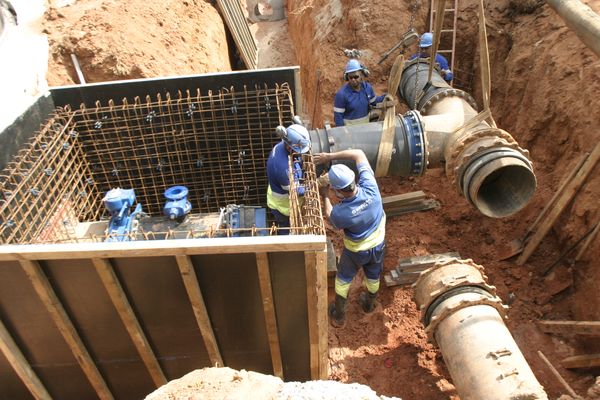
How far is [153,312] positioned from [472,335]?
2626mm

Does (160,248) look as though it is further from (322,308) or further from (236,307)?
(322,308)

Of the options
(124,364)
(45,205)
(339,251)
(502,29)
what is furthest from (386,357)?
(502,29)

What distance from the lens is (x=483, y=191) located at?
4.72 m

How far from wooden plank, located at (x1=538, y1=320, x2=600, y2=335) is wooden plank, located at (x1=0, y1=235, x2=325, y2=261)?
3184 mm

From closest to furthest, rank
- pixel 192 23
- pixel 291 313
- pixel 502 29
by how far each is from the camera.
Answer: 1. pixel 291 313
2. pixel 502 29
3. pixel 192 23

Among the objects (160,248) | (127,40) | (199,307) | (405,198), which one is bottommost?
(405,198)

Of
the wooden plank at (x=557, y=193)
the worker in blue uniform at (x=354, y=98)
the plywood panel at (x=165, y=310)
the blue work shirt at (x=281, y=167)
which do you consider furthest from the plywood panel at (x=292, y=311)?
the worker in blue uniform at (x=354, y=98)

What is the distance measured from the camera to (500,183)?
15.3 feet

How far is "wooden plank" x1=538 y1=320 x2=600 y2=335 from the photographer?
4234mm

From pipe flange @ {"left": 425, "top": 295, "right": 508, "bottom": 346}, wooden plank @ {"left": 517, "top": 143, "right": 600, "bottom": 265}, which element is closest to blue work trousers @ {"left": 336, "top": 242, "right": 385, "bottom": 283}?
pipe flange @ {"left": 425, "top": 295, "right": 508, "bottom": 346}

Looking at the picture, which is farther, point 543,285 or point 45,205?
point 543,285

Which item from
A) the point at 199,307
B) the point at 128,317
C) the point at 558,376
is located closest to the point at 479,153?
the point at 558,376

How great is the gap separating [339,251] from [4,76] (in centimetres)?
599

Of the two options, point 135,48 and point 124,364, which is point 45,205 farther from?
point 135,48
